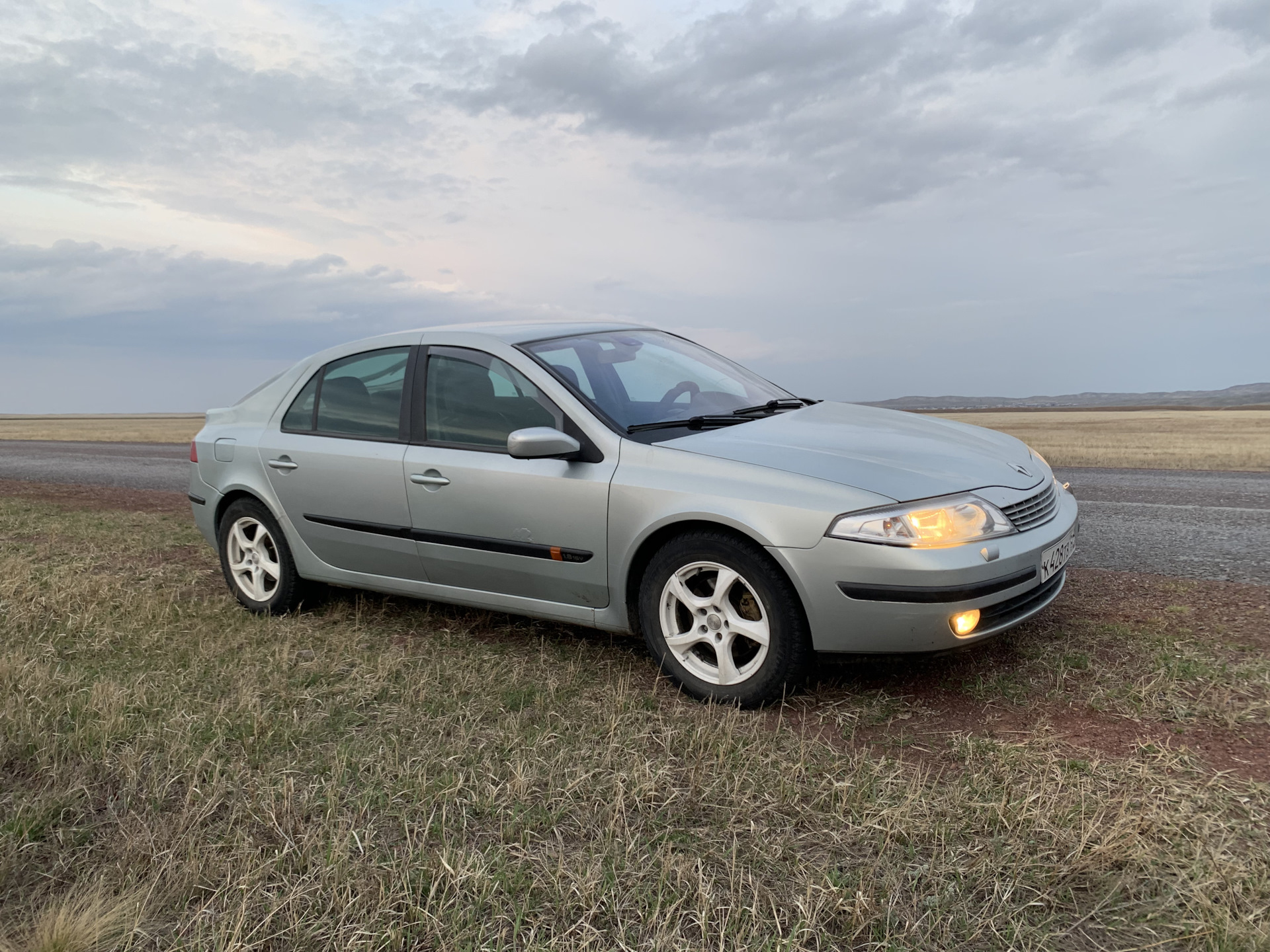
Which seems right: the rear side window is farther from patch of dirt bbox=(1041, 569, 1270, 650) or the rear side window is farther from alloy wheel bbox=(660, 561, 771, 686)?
patch of dirt bbox=(1041, 569, 1270, 650)

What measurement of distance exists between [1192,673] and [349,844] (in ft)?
10.8

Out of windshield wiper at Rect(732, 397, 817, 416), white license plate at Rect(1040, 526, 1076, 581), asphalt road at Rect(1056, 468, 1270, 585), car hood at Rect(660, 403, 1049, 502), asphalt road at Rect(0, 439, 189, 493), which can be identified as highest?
windshield wiper at Rect(732, 397, 817, 416)

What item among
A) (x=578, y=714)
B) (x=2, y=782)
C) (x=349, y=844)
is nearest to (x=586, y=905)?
(x=349, y=844)

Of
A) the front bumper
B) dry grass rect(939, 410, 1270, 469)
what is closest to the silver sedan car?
the front bumper

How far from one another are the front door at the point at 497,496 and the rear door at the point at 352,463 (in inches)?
5.6

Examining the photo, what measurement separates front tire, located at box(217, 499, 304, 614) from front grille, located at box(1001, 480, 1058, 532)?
3780mm

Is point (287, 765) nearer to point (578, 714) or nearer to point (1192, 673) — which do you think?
point (578, 714)

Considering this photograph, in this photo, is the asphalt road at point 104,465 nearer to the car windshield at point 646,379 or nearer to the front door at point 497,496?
the front door at point 497,496

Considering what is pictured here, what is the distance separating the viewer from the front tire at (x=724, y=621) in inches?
135

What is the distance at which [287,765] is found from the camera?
3203 millimetres

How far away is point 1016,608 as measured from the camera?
3537 mm

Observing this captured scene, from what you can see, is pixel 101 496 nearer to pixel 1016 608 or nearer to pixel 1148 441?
pixel 1016 608

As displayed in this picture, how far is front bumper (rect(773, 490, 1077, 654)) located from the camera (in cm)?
327

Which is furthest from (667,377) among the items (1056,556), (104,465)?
(104,465)
